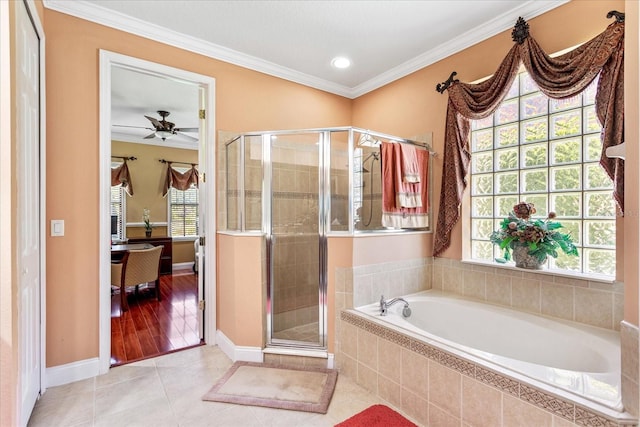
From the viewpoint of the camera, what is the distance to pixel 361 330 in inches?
83.3

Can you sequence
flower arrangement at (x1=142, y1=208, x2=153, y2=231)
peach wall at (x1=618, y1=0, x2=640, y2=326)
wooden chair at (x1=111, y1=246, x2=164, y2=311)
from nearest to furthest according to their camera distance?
peach wall at (x1=618, y1=0, x2=640, y2=326), wooden chair at (x1=111, y1=246, x2=164, y2=311), flower arrangement at (x1=142, y1=208, x2=153, y2=231)

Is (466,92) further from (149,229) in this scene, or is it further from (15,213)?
(149,229)

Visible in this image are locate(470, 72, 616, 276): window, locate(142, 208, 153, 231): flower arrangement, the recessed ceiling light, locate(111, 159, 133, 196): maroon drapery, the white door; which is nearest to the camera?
the white door

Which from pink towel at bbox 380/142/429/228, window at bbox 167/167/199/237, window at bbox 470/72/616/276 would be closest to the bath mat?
pink towel at bbox 380/142/429/228

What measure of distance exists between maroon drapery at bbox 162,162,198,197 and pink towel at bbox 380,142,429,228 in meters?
4.87

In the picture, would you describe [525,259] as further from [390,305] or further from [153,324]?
[153,324]

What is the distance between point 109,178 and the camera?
89.8 inches

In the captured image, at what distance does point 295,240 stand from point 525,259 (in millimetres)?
1735

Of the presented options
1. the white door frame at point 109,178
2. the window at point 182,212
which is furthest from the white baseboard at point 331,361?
the window at point 182,212

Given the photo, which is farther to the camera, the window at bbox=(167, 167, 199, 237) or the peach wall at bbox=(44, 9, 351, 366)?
the window at bbox=(167, 167, 199, 237)

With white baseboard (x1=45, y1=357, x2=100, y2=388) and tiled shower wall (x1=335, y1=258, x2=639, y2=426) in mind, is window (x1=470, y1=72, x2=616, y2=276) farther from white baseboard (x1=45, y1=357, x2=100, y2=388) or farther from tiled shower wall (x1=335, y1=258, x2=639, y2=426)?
white baseboard (x1=45, y1=357, x2=100, y2=388)

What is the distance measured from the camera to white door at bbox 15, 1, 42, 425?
146cm

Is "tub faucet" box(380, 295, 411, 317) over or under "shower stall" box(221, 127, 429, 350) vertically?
under

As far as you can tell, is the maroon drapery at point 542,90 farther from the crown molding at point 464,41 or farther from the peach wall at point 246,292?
the peach wall at point 246,292
